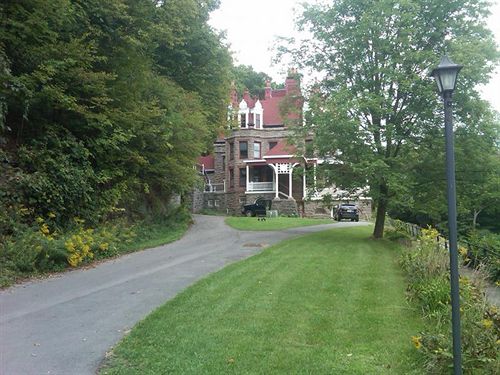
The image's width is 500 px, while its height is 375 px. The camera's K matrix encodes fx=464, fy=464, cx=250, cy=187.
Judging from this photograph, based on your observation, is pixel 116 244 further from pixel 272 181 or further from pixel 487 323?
pixel 272 181

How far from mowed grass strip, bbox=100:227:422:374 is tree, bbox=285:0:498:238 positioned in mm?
8083

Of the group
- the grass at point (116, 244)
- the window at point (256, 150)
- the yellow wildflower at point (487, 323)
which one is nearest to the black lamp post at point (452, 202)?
the yellow wildflower at point (487, 323)

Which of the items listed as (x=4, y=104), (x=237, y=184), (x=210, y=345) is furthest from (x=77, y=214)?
(x=237, y=184)

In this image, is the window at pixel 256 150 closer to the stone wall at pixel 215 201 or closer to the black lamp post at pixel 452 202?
the stone wall at pixel 215 201

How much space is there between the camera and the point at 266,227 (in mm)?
25953

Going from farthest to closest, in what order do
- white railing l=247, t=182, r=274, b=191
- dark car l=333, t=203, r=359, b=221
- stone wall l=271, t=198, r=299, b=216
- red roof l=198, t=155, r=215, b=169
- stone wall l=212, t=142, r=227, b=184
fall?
1. red roof l=198, t=155, r=215, b=169
2. stone wall l=212, t=142, r=227, b=184
3. white railing l=247, t=182, r=274, b=191
4. stone wall l=271, t=198, r=299, b=216
5. dark car l=333, t=203, r=359, b=221

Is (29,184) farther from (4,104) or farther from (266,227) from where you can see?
(266,227)

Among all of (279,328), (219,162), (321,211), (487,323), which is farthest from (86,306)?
(219,162)

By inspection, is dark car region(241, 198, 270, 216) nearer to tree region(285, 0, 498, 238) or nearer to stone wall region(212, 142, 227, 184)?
stone wall region(212, 142, 227, 184)

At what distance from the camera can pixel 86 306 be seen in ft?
27.4

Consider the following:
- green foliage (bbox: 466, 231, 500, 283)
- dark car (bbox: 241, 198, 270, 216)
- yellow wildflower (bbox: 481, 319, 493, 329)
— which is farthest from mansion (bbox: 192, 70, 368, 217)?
yellow wildflower (bbox: 481, 319, 493, 329)

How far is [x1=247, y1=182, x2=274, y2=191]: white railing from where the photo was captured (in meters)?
45.8

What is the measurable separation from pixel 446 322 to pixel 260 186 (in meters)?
39.5

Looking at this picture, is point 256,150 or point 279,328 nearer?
point 279,328
